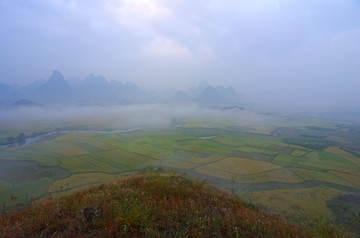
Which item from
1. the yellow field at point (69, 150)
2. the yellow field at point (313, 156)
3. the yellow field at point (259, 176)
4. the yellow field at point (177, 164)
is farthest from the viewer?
the yellow field at point (69, 150)

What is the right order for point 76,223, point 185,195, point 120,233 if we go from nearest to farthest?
point 120,233
point 76,223
point 185,195

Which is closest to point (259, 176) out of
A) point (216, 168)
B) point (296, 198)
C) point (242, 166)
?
point (242, 166)

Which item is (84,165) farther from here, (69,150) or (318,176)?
(318,176)

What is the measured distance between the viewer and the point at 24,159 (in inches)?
1794

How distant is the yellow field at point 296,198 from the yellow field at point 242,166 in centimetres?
932

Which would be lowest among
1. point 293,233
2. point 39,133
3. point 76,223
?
point 39,133

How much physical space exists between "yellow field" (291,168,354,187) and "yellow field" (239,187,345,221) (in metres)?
4.61

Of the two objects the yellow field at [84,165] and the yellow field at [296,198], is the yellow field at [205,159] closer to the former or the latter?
the yellow field at [296,198]

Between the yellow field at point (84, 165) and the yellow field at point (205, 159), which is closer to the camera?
the yellow field at point (84, 165)

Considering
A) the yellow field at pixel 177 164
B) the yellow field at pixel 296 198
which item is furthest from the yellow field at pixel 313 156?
the yellow field at pixel 177 164

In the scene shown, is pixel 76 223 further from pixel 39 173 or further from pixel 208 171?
pixel 39 173

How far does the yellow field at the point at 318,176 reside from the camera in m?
32.8

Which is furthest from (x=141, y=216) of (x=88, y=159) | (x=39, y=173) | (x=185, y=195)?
(x=88, y=159)

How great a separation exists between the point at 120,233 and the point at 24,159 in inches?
2375
